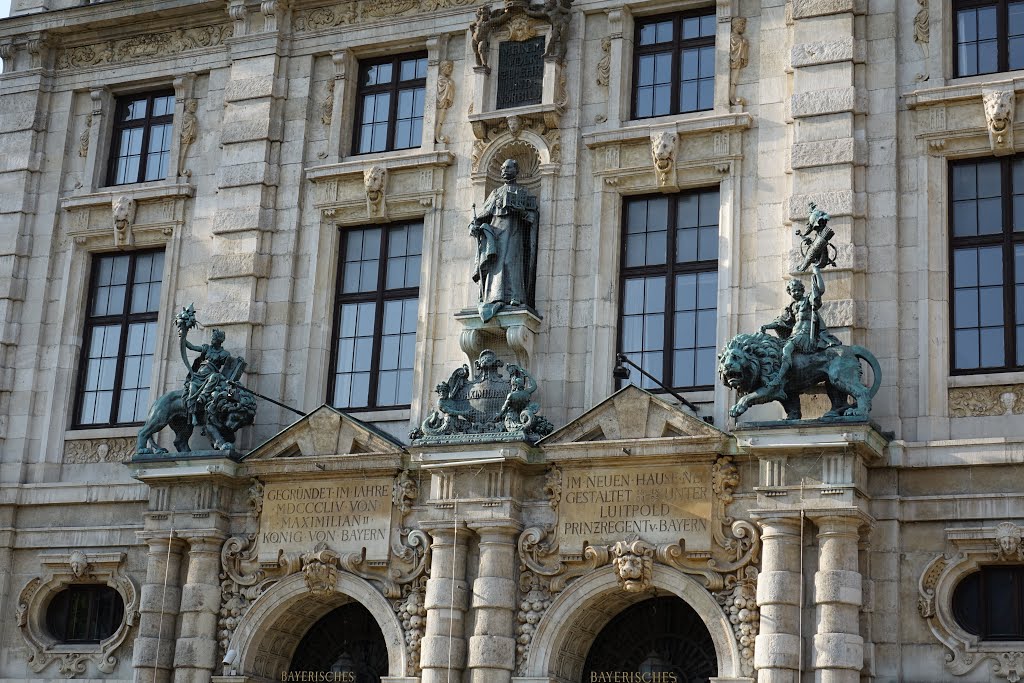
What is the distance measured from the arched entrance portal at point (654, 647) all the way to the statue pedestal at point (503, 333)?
340 centimetres

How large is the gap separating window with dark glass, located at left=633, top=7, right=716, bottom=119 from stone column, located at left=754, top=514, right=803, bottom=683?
594 centimetres

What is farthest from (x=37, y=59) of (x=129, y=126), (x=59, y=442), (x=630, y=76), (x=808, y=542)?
(x=808, y=542)

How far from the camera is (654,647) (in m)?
20.0

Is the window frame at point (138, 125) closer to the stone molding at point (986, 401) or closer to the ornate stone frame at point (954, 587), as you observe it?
the stone molding at point (986, 401)

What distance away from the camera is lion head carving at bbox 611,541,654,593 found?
1919 cm

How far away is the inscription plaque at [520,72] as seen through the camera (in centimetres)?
2230

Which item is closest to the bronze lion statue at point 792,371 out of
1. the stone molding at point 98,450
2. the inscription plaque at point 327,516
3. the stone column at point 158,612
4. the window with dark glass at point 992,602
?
the window with dark glass at point 992,602

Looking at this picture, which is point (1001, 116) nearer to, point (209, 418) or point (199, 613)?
point (209, 418)

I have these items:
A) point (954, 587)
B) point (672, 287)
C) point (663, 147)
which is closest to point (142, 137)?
point (663, 147)

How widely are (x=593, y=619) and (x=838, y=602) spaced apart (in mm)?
3303

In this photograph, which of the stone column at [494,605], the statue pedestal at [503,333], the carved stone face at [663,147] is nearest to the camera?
the stone column at [494,605]

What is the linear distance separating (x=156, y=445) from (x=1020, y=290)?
36.6ft

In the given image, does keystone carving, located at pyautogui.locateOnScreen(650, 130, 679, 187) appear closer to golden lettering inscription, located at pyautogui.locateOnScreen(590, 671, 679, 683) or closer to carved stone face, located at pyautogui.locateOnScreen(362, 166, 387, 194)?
carved stone face, located at pyautogui.locateOnScreen(362, 166, 387, 194)

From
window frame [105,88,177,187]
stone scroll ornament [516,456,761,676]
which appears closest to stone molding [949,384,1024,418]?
stone scroll ornament [516,456,761,676]
